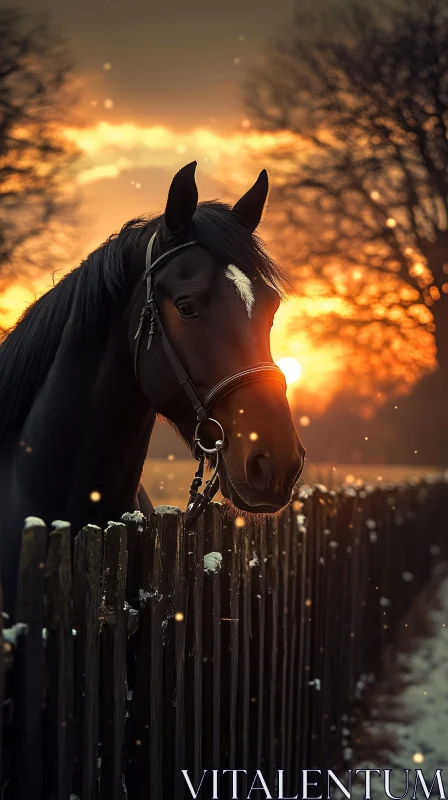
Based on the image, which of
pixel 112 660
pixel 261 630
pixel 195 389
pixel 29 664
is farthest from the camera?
pixel 261 630

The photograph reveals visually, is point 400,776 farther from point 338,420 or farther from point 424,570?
point 338,420

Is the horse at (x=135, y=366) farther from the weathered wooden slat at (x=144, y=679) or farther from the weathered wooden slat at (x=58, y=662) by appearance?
the weathered wooden slat at (x=58, y=662)

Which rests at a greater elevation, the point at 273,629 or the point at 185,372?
the point at 185,372

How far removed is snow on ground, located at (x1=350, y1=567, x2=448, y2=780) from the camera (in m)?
5.39

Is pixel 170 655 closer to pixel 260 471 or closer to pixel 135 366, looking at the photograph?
pixel 260 471

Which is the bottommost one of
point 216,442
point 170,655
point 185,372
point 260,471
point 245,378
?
point 170,655

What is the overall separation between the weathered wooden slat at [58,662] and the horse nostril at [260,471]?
0.84 meters

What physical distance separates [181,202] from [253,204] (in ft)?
1.93

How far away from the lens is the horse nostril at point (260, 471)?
2.71 meters

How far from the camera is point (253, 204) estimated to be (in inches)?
151

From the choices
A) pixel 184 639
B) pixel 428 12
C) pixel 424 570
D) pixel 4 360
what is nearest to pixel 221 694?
pixel 184 639

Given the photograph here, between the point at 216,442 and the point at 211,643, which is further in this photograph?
the point at 211,643

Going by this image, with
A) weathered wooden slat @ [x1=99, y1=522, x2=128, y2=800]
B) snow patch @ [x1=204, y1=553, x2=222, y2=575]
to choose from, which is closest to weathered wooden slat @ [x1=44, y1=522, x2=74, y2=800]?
weathered wooden slat @ [x1=99, y1=522, x2=128, y2=800]

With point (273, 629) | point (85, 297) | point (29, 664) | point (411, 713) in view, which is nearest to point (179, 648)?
point (29, 664)
